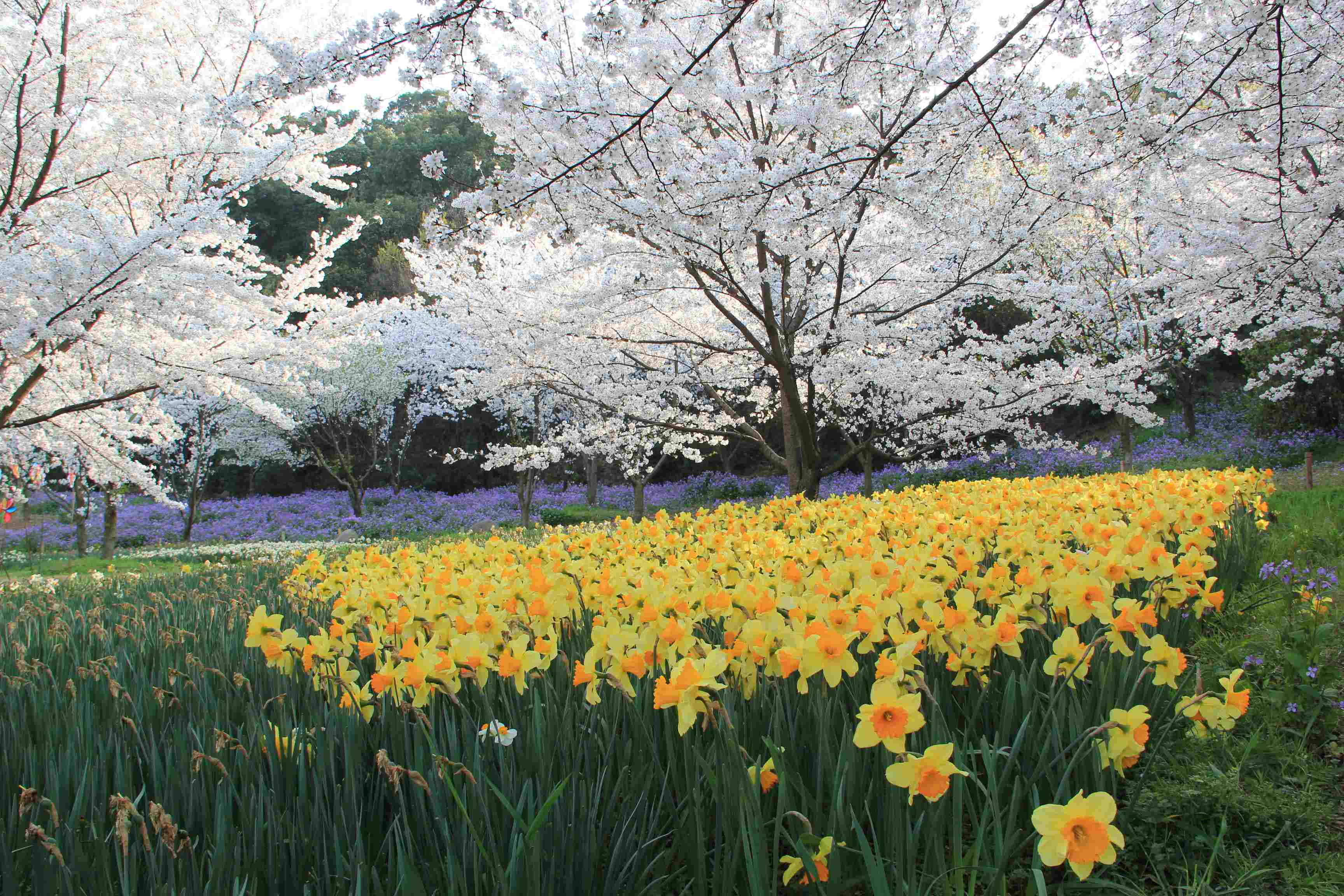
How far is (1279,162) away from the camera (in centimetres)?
470

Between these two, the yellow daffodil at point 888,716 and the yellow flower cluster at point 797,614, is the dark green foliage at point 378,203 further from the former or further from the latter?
the yellow daffodil at point 888,716

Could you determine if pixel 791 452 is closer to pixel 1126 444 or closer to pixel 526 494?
pixel 1126 444

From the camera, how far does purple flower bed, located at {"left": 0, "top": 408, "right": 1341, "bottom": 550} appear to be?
1527 centimetres

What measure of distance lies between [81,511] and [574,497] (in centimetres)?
997

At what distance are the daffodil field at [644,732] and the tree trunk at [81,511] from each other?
1454 cm

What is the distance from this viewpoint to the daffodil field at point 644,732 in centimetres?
130

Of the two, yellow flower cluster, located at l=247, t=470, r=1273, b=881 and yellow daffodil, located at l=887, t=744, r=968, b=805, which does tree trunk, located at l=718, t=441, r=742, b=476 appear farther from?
yellow daffodil, located at l=887, t=744, r=968, b=805

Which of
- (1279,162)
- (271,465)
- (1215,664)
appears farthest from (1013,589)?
(271,465)

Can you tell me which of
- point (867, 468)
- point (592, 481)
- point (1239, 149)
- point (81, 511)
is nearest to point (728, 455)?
point (592, 481)

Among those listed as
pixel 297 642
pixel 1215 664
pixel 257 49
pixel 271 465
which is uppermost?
pixel 257 49

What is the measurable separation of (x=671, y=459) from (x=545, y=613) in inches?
748

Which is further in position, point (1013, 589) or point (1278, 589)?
point (1278, 589)

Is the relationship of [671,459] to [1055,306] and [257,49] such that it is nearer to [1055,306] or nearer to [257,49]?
[1055,306]

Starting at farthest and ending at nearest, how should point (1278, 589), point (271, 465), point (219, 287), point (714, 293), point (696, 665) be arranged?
point (271, 465)
point (714, 293)
point (219, 287)
point (1278, 589)
point (696, 665)
